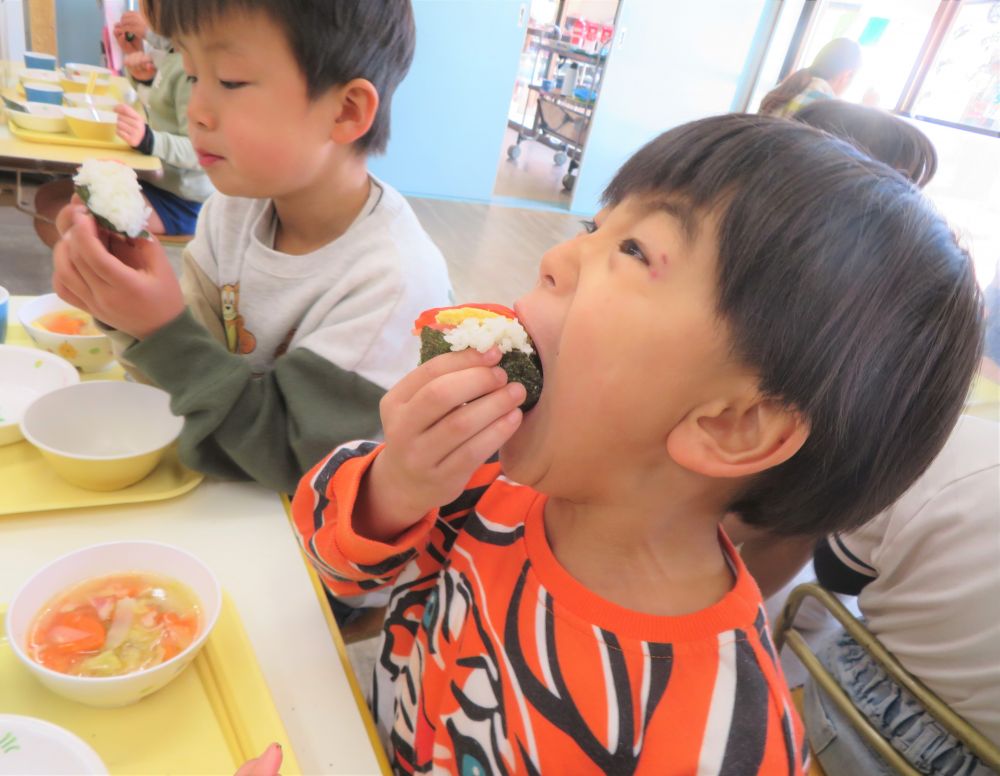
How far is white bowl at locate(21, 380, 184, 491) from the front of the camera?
94cm

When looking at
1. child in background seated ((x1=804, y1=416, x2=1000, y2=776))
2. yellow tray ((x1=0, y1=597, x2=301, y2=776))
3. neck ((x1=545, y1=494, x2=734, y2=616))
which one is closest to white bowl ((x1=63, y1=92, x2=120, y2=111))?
yellow tray ((x1=0, y1=597, x2=301, y2=776))

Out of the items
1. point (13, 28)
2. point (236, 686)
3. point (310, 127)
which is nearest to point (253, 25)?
point (310, 127)

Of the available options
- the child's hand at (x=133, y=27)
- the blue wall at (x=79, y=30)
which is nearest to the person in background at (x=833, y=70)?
the child's hand at (x=133, y=27)

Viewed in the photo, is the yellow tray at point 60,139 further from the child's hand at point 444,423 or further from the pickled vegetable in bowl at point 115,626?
the child's hand at point 444,423

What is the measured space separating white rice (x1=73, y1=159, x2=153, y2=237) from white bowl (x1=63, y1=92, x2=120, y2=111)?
2.27m

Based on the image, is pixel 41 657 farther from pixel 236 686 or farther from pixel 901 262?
pixel 901 262

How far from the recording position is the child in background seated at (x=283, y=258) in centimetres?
102

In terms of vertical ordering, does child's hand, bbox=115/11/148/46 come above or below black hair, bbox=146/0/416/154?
below

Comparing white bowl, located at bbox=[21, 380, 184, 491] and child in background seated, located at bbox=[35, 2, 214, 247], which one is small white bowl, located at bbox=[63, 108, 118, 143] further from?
white bowl, located at bbox=[21, 380, 184, 491]

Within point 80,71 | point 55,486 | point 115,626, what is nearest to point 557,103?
point 80,71

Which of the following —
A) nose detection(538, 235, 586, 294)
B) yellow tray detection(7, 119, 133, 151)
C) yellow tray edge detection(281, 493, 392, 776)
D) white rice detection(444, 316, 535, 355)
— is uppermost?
nose detection(538, 235, 586, 294)

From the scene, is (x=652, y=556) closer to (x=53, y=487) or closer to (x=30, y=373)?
(x=53, y=487)

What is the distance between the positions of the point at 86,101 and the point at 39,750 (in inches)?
122

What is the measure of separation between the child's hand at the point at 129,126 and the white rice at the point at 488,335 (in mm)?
2311
